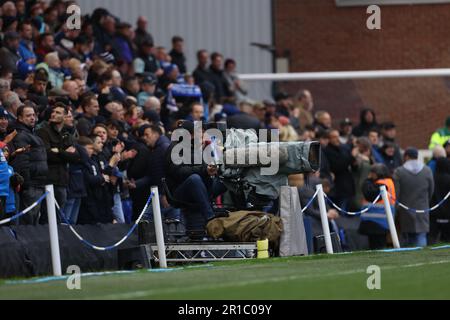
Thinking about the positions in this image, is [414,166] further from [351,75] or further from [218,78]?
[351,75]

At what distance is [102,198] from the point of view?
62.7ft

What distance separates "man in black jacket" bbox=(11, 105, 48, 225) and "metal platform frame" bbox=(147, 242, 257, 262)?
1.67 meters

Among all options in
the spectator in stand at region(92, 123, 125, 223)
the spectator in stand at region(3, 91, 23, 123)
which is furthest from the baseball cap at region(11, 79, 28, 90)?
the spectator in stand at region(92, 123, 125, 223)

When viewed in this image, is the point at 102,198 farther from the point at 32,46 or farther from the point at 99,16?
the point at 99,16

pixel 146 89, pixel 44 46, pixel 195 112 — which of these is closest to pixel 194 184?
pixel 195 112

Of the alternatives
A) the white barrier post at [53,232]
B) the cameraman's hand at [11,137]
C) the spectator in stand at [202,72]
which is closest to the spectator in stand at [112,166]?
the cameraman's hand at [11,137]

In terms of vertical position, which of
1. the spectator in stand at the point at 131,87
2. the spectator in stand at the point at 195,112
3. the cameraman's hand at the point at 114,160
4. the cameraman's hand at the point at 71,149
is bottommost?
the cameraman's hand at the point at 114,160

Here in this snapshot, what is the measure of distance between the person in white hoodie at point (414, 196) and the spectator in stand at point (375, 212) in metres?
0.37

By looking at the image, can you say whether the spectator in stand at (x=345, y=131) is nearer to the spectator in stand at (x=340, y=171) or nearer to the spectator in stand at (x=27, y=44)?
the spectator in stand at (x=340, y=171)

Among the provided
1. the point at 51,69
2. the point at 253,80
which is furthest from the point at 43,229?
the point at 253,80

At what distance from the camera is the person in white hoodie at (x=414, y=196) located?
2269 centimetres

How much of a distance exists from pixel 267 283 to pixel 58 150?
5783 millimetres

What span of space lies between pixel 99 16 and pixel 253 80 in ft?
18.0

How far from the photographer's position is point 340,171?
80.8 ft
